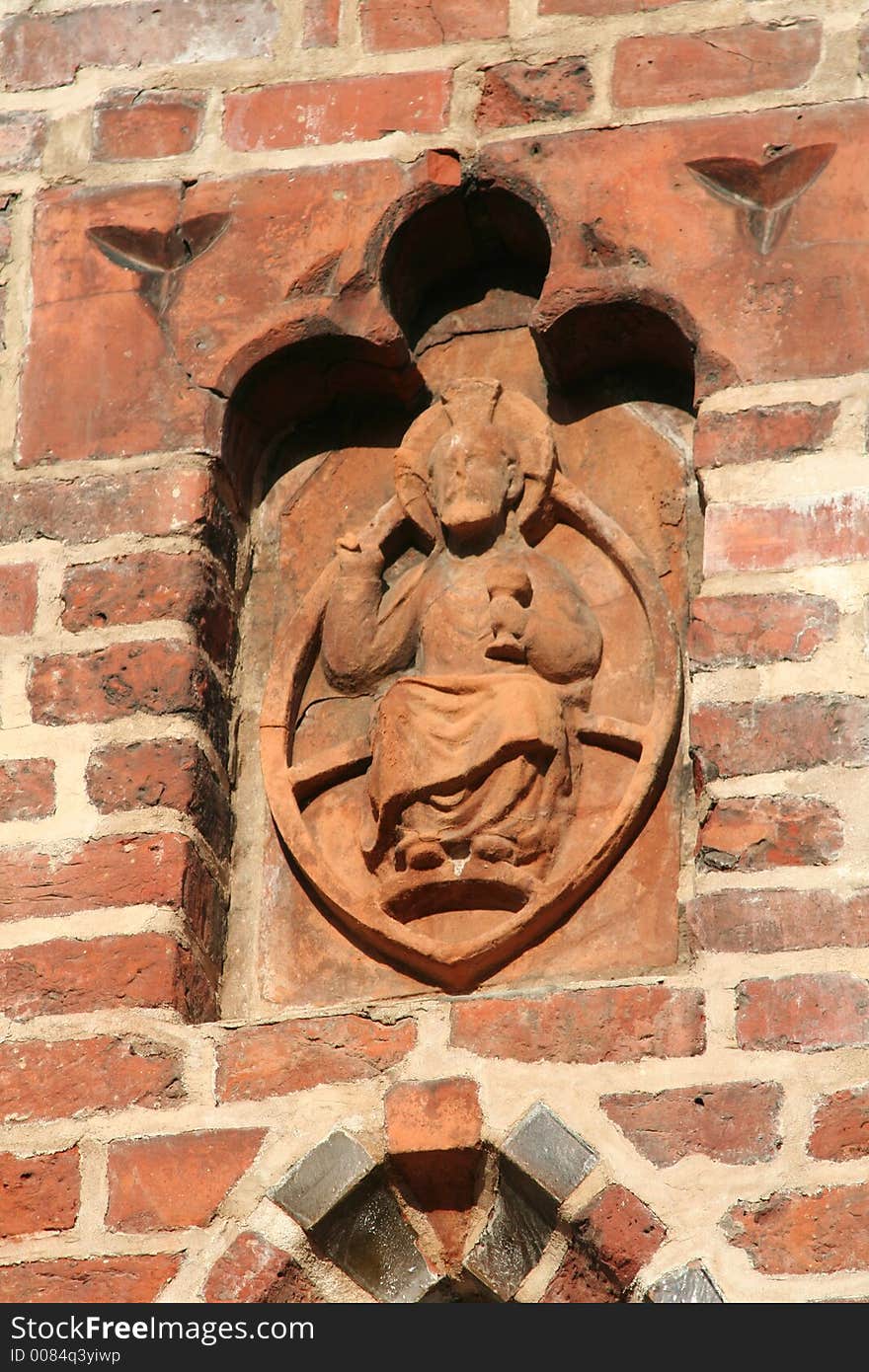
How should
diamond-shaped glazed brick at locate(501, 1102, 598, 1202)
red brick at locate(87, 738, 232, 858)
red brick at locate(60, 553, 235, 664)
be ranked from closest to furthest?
diamond-shaped glazed brick at locate(501, 1102, 598, 1202), red brick at locate(87, 738, 232, 858), red brick at locate(60, 553, 235, 664)

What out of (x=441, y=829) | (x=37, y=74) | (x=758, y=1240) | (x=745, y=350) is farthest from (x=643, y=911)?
(x=37, y=74)

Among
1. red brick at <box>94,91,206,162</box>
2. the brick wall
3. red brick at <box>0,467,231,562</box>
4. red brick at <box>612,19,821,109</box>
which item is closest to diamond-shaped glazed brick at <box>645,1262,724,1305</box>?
the brick wall

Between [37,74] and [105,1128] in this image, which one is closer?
[105,1128]

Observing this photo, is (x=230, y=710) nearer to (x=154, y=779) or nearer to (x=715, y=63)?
(x=154, y=779)

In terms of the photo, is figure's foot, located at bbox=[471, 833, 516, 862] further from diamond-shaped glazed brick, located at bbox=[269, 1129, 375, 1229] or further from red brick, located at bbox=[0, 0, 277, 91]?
red brick, located at bbox=[0, 0, 277, 91]

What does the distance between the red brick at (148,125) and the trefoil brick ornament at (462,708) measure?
632mm

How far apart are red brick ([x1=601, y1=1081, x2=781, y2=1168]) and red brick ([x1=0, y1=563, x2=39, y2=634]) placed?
1196 millimetres

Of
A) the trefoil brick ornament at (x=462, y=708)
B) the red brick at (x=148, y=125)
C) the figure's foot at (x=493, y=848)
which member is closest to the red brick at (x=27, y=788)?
the trefoil brick ornament at (x=462, y=708)

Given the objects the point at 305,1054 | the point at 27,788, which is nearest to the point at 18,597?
the point at 27,788

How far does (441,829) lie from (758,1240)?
78 cm

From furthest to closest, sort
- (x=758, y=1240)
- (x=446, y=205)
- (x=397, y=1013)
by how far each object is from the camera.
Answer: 1. (x=446, y=205)
2. (x=397, y=1013)
3. (x=758, y=1240)

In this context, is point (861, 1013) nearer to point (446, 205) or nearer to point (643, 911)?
point (643, 911)

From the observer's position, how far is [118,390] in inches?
170

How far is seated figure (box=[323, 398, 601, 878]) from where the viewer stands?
3914mm
